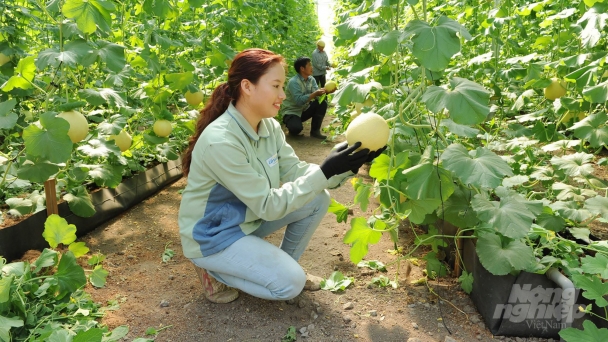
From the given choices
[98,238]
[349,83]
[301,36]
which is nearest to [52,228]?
[98,238]

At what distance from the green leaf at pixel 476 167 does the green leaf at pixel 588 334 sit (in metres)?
Answer: 0.55

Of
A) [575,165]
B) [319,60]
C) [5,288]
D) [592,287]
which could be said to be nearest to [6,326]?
[5,288]

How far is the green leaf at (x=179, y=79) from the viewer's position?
10.9 feet

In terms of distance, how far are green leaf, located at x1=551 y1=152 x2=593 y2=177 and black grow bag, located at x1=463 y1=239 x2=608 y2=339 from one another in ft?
2.36

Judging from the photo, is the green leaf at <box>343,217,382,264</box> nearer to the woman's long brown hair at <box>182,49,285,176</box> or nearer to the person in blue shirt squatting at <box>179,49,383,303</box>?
the person in blue shirt squatting at <box>179,49,383,303</box>

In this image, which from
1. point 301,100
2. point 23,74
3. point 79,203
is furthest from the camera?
point 301,100

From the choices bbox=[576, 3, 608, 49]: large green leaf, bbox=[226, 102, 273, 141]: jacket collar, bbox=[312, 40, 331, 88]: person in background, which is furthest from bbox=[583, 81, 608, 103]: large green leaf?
bbox=[312, 40, 331, 88]: person in background

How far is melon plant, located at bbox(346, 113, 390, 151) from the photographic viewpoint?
6.95ft

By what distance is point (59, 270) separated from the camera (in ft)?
→ 6.93

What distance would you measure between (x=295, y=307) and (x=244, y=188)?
25.8 inches

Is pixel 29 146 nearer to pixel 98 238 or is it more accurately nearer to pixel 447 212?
pixel 98 238

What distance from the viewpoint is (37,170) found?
2406 millimetres

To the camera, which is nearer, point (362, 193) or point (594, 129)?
point (362, 193)

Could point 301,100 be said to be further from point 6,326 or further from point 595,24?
point 6,326
